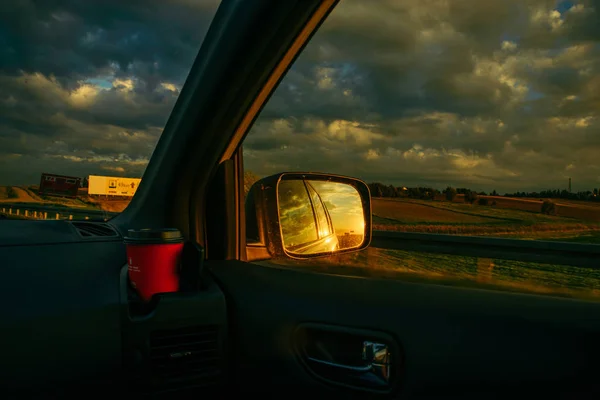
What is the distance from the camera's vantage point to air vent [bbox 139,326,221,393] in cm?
215

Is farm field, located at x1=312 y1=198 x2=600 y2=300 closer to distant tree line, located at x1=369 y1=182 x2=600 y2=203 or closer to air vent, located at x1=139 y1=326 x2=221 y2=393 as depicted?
distant tree line, located at x1=369 y1=182 x2=600 y2=203

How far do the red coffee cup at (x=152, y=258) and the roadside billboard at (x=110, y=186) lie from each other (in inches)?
38.1

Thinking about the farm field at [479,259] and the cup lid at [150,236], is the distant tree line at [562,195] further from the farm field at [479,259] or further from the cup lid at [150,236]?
the cup lid at [150,236]

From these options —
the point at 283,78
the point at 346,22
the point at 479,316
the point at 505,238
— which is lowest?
the point at 479,316

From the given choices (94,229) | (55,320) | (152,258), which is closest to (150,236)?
(152,258)

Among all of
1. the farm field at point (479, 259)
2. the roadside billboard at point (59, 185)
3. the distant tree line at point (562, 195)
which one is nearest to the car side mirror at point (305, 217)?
the farm field at point (479, 259)

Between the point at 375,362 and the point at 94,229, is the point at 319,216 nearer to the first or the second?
the point at 375,362

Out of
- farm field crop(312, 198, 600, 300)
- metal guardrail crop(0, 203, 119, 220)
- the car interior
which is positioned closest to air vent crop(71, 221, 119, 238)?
the car interior

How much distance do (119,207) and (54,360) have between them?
4.41 ft

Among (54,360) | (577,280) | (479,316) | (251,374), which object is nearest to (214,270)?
(251,374)

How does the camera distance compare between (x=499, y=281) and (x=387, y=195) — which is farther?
(x=387, y=195)

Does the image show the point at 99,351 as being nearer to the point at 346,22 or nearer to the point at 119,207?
the point at 119,207

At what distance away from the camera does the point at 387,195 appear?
2.39m

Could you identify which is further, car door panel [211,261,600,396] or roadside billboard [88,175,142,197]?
roadside billboard [88,175,142,197]
